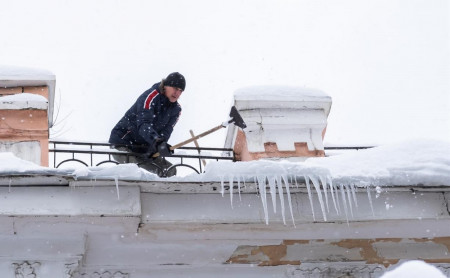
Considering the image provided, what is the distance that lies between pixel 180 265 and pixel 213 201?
0.52 m

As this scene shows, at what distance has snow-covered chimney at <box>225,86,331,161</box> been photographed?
576 cm

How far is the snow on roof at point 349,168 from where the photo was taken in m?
4.29

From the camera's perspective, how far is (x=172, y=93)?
7.20 meters

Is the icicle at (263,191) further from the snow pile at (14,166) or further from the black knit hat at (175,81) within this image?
the black knit hat at (175,81)

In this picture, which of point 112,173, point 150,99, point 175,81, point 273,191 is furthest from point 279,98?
point 112,173

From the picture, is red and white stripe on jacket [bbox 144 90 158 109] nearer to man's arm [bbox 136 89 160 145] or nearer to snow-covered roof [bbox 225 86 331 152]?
man's arm [bbox 136 89 160 145]

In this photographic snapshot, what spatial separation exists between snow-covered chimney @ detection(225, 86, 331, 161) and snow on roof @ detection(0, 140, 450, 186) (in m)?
0.93

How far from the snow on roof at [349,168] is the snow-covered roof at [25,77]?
4.76 ft

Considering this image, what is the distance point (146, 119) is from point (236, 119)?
1282mm

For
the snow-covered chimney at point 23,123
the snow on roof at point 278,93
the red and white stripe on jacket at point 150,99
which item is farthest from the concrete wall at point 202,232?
the red and white stripe on jacket at point 150,99

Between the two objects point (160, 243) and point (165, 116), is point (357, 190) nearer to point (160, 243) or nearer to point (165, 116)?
point (160, 243)

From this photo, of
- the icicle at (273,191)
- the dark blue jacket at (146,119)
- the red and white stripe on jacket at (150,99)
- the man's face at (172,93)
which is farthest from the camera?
the man's face at (172,93)

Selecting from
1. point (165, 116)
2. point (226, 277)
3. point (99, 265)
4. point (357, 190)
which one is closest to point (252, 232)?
point (226, 277)

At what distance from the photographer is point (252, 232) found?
4754mm
